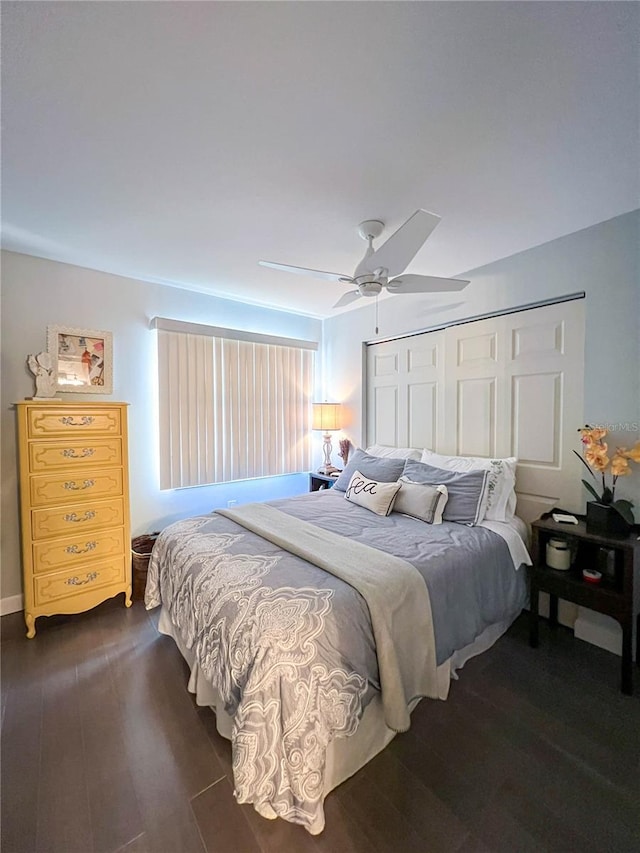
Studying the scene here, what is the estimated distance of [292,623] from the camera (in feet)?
4.07

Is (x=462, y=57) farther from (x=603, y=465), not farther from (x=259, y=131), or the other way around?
(x=603, y=465)

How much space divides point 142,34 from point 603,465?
2782mm

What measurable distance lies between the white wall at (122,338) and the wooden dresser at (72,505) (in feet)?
1.42

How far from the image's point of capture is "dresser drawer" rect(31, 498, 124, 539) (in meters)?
2.25

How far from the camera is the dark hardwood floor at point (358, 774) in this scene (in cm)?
116

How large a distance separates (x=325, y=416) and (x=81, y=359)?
92.5 inches

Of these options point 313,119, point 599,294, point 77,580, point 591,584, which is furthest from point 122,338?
point 591,584

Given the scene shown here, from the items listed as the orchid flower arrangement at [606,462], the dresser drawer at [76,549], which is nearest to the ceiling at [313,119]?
the orchid flower arrangement at [606,462]

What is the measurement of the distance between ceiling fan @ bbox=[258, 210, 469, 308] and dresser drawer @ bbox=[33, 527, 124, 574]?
87.5 inches

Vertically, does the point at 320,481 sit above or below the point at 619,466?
below

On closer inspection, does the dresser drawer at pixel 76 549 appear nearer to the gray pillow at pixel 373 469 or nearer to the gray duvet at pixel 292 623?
the gray duvet at pixel 292 623

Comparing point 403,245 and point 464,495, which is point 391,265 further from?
point 464,495

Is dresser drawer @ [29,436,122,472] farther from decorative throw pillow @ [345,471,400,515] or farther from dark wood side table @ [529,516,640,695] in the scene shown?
dark wood side table @ [529,516,640,695]

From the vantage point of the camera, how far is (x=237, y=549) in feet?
5.91
